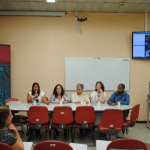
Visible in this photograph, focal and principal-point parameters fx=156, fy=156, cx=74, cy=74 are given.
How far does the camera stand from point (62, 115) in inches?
126

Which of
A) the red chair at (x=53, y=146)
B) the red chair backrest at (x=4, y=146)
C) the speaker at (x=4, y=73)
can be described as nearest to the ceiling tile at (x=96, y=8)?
the speaker at (x=4, y=73)

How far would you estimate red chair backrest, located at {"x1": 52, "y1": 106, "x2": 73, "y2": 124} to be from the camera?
3197 millimetres

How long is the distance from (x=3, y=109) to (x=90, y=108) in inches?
79.9

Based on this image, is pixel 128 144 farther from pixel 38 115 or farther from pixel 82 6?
pixel 82 6

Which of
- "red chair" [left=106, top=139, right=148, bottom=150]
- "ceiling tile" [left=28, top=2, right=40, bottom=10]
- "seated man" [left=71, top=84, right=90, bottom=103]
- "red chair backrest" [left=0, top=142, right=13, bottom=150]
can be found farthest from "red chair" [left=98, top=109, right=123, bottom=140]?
"ceiling tile" [left=28, top=2, right=40, bottom=10]

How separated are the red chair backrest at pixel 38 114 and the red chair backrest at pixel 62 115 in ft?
0.69

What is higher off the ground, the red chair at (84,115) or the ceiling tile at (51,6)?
the ceiling tile at (51,6)

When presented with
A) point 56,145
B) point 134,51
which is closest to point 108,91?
point 134,51

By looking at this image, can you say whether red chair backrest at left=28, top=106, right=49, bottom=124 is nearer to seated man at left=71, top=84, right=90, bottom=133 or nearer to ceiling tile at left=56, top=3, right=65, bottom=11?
seated man at left=71, top=84, right=90, bottom=133

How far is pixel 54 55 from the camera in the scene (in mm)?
A: 5340

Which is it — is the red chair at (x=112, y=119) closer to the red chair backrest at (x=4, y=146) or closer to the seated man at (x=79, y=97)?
the seated man at (x=79, y=97)

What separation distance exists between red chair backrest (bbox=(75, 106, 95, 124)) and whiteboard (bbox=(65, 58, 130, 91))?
212 cm

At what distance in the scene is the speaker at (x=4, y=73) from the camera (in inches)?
187

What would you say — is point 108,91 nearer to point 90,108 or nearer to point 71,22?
point 90,108
